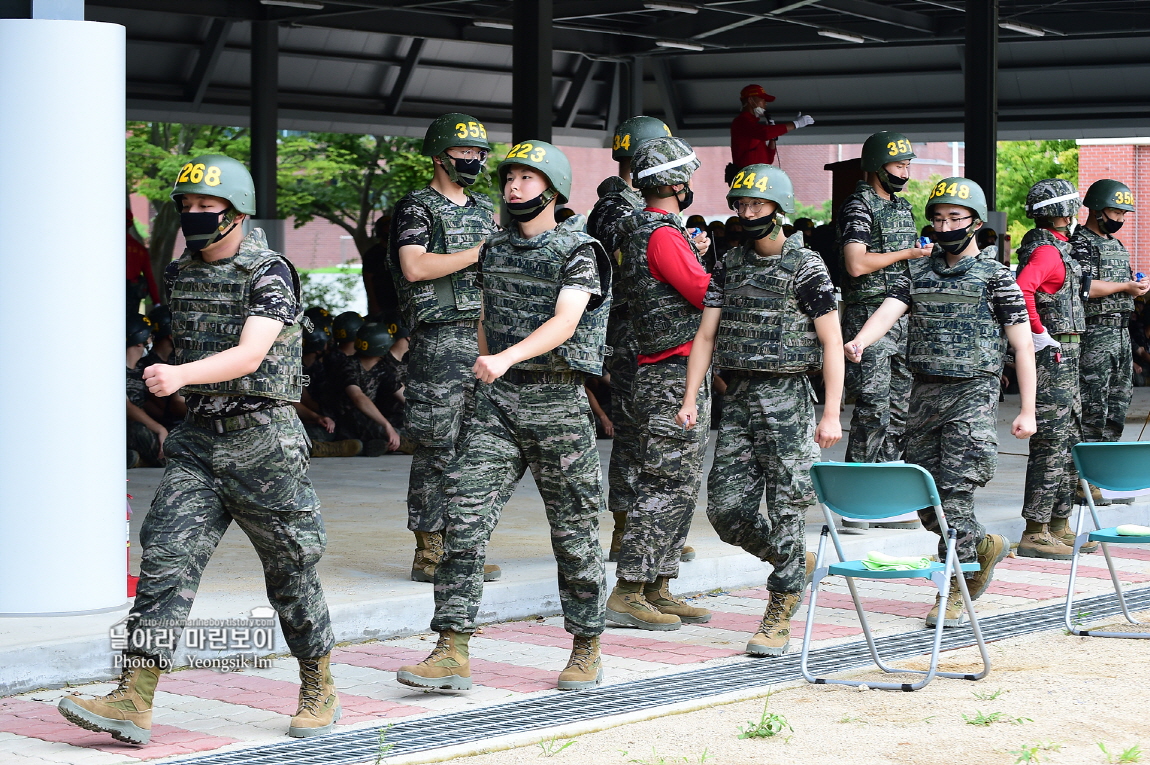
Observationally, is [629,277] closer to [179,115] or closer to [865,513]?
[865,513]

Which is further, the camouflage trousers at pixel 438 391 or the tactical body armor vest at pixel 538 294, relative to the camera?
the camouflage trousers at pixel 438 391

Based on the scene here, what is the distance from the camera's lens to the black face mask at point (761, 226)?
7074 millimetres

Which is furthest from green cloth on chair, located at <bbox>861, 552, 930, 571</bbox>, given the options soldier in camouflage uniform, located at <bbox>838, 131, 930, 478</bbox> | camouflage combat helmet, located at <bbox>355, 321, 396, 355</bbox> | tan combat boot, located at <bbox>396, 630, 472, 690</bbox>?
camouflage combat helmet, located at <bbox>355, 321, 396, 355</bbox>

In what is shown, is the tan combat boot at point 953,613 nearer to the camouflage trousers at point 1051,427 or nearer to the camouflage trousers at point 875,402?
the camouflage trousers at point 875,402

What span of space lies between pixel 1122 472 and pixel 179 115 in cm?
2062

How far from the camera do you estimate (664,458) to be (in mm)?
7508

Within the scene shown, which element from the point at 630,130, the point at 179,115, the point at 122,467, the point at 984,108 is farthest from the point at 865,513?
the point at 179,115

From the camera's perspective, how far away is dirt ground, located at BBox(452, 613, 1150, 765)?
5.48m

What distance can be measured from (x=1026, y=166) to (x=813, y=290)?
5199 centimetres

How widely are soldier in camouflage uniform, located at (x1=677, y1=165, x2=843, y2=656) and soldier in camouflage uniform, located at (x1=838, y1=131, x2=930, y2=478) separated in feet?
8.01

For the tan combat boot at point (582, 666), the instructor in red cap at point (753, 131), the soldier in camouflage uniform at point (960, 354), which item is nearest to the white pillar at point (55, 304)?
the tan combat boot at point (582, 666)

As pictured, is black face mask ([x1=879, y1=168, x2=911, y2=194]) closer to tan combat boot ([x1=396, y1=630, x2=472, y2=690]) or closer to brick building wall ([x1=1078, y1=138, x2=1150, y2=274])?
tan combat boot ([x1=396, y1=630, x2=472, y2=690])

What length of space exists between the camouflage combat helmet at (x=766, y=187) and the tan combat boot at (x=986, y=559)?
217 centimetres

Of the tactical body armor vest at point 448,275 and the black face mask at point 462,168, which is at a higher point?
the black face mask at point 462,168
